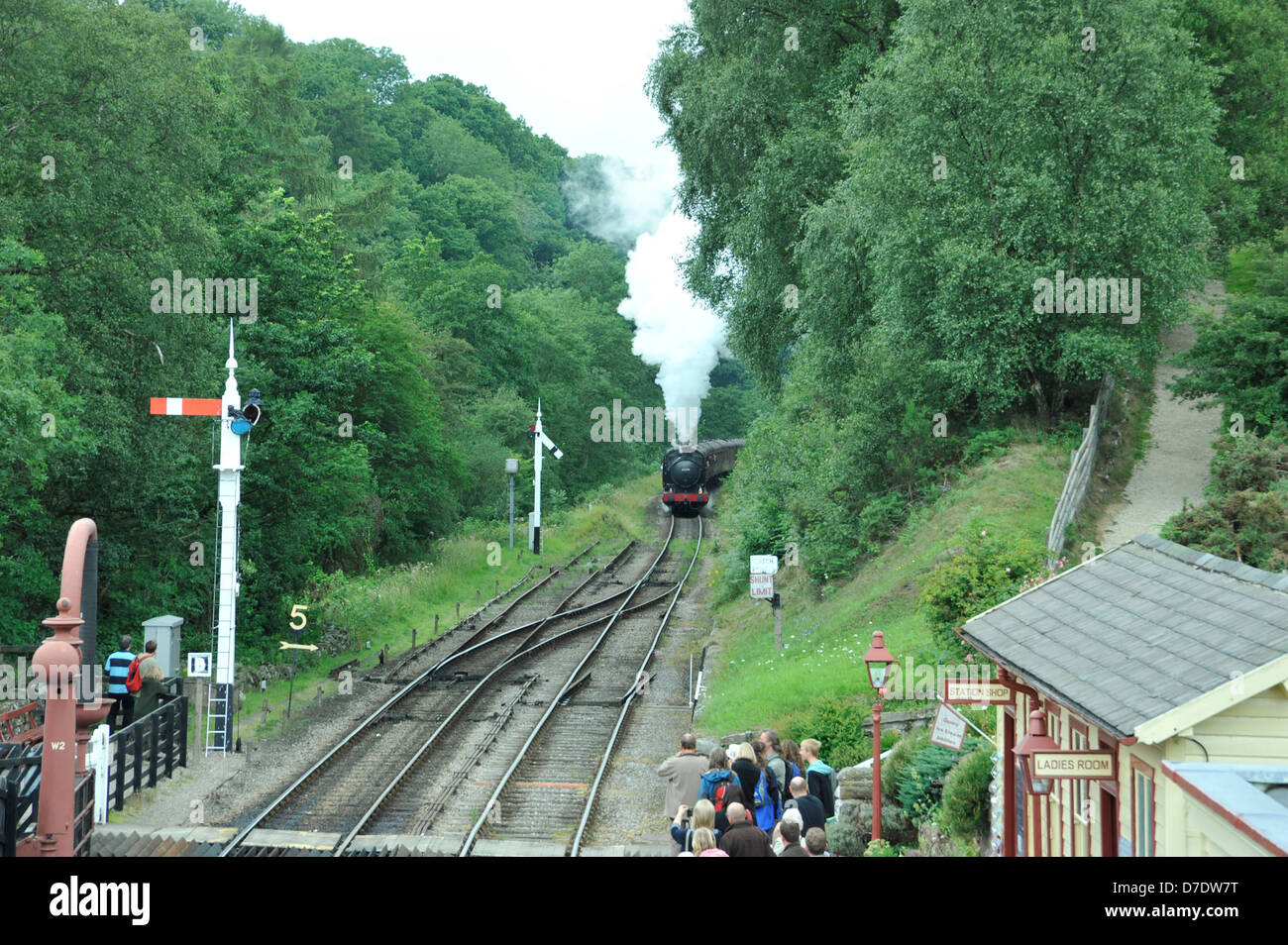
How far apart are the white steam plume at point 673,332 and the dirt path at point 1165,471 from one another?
64.4 feet

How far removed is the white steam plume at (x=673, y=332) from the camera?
46.3 m

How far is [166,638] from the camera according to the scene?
16453 mm

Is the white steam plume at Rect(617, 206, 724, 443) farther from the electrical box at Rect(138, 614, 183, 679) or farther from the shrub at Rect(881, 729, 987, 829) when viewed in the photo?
the shrub at Rect(881, 729, 987, 829)

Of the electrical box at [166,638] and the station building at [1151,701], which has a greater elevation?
the station building at [1151,701]

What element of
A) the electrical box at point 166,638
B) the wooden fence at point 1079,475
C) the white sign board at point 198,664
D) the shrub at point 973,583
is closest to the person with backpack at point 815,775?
the shrub at point 973,583

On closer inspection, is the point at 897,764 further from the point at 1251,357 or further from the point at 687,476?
the point at 687,476

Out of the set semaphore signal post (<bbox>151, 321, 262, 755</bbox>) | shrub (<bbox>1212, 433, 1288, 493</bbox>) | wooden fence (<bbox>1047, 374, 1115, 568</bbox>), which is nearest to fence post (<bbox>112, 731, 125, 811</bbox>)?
semaphore signal post (<bbox>151, 321, 262, 755</bbox>)

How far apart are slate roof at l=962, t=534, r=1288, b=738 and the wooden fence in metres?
6.54

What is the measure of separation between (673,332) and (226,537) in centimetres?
3172

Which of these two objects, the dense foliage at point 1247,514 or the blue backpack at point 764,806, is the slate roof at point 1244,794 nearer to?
the blue backpack at point 764,806

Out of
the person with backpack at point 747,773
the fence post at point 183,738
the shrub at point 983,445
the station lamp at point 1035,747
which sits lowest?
the fence post at point 183,738

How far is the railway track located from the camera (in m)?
13.8
